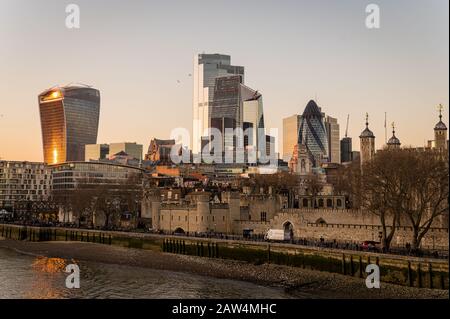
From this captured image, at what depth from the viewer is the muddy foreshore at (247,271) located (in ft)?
160

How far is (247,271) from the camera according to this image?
6256cm

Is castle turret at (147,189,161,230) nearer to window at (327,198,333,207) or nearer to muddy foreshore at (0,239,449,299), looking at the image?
muddy foreshore at (0,239,449,299)

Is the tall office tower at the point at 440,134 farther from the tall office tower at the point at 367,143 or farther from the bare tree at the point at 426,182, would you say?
the bare tree at the point at 426,182

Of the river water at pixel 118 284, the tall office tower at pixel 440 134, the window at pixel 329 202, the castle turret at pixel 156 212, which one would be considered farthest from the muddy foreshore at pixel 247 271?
the window at pixel 329 202

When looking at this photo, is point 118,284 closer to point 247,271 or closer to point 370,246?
point 247,271

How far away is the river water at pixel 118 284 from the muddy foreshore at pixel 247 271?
254 centimetres

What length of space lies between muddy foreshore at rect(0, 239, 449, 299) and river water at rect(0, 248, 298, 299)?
2539 mm

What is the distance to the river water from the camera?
50125 millimetres

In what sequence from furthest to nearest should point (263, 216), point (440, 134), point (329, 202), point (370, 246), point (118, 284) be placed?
point (329, 202)
point (263, 216)
point (440, 134)
point (370, 246)
point (118, 284)

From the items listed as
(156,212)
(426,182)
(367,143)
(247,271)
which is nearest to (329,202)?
(367,143)

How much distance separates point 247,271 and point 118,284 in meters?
14.1

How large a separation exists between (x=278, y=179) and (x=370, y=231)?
73.5m
